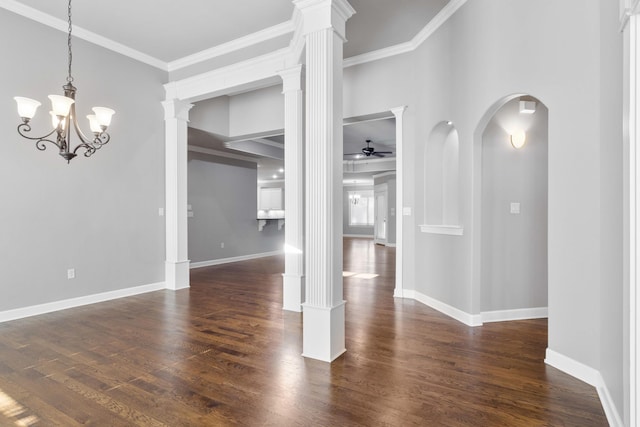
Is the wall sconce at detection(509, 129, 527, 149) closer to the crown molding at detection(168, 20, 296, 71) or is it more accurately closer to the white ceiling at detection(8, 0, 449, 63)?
the white ceiling at detection(8, 0, 449, 63)

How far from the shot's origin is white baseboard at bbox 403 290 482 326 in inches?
139

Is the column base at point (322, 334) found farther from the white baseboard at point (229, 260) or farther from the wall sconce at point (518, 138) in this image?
the white baseboard at point (229, 260)

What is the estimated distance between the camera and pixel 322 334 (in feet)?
9.08

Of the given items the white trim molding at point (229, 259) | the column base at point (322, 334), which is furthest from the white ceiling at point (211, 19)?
the white trim molding at point (229, 259)

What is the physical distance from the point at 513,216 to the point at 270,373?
9.51 feet

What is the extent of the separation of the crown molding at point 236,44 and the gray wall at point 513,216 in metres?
2.60

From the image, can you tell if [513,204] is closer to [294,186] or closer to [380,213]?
[294,186]

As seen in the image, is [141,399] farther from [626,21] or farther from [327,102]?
[626,21]

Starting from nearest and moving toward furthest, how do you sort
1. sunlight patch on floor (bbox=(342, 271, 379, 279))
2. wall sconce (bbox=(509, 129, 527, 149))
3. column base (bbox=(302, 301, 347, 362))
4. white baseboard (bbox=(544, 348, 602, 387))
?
white baseboard (bbox=(544, 348, 602, 387)) < column base (bbox=(302, 301, 347, 362)) < wall sconce (bbox=(509, 129, 527, 149)) < sunlight patch on floor (bbox=(342, 271, 379, 279))

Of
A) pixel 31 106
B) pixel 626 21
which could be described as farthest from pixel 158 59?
pixel 626 21

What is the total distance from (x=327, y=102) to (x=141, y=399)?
2.43 meters

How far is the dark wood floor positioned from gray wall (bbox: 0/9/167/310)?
0.58 m
